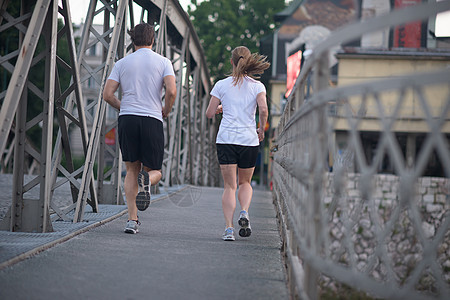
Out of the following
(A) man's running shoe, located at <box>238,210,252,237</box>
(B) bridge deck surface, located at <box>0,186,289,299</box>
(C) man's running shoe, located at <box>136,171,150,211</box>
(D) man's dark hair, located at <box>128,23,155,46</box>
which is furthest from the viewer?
(D) man's dark hair, located at <box>128,23,155,46</box>

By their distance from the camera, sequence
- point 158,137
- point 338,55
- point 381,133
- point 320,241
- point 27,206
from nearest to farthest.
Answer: point 381,133 → point 320,241 → point 27,206 → point 158,137 → point 338,55

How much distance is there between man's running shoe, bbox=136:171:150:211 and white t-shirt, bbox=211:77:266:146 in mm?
746

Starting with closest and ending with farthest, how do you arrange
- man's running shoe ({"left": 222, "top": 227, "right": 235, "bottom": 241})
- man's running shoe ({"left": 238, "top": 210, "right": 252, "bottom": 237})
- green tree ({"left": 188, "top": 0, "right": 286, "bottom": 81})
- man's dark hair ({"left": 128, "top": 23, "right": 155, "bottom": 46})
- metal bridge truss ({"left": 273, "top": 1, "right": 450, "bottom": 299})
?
metal bridge truss ({"left": 273, "top": 1, "right": 450, "bottom": 299})
man's running shoe ({"left": 222, "top": 227, "right": 235, "bottom": 241})
man's running shoe ({"left": 238, "top": 210, "right": 252, "bottom": 237})
man's dark hair ({"left": 128, "top": 23, "right": 155, "bottom": 46})
green tree ({"left": 188, "top": 0, "right": 286, "bottom": 81})

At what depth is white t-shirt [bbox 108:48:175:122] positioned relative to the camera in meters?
5.30

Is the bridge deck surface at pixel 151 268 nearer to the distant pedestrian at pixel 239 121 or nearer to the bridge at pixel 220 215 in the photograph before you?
the bridge at pixel 220 215

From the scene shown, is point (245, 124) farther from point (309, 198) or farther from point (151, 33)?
point (309, 198)

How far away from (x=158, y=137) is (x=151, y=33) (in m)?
0.95

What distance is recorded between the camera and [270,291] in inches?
129

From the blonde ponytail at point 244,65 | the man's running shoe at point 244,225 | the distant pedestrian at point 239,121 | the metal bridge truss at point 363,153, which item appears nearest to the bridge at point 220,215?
the metal bridge truss at point 363,153

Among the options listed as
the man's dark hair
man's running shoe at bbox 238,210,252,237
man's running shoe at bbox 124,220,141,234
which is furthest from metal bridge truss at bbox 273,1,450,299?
the man's dark hair

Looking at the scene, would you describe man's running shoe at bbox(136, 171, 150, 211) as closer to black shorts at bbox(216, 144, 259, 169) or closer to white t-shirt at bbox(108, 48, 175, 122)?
white t-shirt at bbox(108, 48, 175, 122)

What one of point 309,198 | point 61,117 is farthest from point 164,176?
point 309,198

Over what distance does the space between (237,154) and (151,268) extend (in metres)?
1.94

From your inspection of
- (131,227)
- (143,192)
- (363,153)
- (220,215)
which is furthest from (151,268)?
(220,215)
